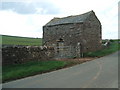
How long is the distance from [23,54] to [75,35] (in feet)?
45.0

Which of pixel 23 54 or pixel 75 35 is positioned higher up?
pixel 75 35

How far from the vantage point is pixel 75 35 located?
32781 mm

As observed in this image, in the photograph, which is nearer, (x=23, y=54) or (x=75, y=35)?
(x=23, y=54)

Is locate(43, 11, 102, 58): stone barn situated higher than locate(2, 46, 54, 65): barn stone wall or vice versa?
locate(43, 11, 102, 58): stone barn

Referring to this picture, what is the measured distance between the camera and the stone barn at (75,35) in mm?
30609

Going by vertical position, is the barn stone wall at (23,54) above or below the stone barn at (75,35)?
below

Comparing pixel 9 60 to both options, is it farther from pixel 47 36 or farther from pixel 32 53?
pixel 47 36

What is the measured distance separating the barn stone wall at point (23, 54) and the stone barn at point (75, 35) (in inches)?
185

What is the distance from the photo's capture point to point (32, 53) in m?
21.9

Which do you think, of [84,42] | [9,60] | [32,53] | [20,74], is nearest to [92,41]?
[84,42]

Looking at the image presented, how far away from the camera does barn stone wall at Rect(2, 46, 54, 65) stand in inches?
734

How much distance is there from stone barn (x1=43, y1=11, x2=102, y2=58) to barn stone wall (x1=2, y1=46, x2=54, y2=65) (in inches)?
185

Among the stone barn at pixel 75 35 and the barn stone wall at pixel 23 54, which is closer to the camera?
the barn stone wall at pixel 23 54

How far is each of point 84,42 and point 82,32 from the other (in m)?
1.58
